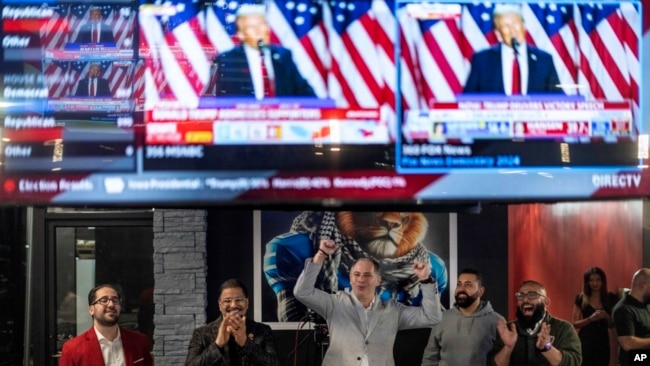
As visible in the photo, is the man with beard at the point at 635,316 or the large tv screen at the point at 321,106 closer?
the large tv screen at the point at 321,106

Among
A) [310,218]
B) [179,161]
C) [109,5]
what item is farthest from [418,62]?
[310,218]

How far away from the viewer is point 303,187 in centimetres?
257

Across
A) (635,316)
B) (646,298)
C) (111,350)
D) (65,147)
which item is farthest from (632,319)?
(65,147)

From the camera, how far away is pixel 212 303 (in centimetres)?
788

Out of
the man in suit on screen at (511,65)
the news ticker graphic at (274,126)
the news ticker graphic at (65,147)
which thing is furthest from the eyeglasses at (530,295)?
the news ticker graphic at (65,147)

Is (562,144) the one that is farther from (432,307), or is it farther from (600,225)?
(600,225)

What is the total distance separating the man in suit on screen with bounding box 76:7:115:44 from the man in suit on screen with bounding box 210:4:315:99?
1.12 feet

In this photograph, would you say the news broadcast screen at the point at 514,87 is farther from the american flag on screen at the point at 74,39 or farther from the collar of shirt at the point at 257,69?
the american flag on screen at the point at 74,39

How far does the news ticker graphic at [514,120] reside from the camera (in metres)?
2.58

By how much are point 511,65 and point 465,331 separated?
399 cm

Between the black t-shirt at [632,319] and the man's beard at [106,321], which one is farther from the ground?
the man's beard at [106,321]

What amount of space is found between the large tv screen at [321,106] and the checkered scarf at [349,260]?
5348mm

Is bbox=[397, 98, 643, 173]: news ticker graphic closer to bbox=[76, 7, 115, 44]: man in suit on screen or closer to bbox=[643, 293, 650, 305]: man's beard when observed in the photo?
bbox=[76, 7, 115, 44]: man in suit on screen

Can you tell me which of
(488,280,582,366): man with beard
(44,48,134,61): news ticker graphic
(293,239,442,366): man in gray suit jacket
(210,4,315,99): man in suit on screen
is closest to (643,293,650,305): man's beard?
(488,280,582,366): man with beard
